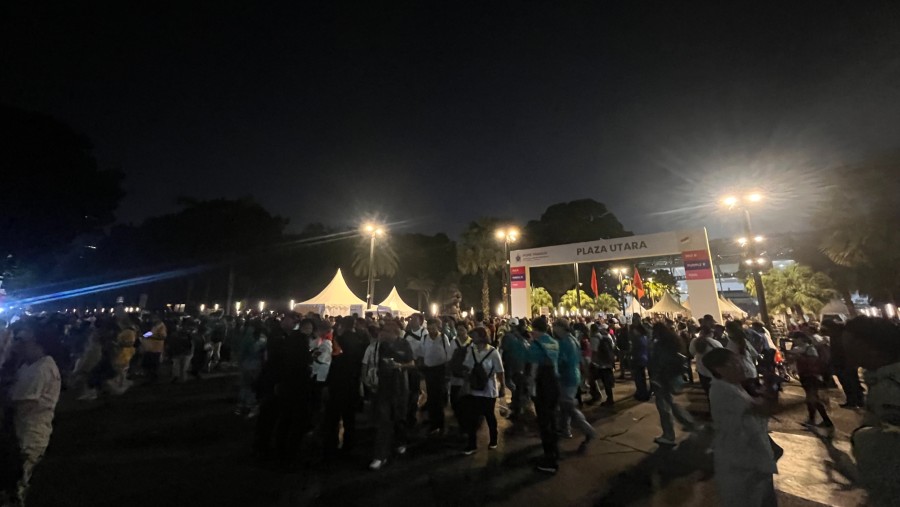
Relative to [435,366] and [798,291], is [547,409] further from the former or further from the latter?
[798,291]

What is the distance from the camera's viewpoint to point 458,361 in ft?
21.1

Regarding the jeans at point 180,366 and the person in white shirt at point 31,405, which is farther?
the jeans at point 180,366

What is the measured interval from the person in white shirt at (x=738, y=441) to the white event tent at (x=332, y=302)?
67.4 feet

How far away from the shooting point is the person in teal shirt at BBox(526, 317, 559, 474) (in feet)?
17.1

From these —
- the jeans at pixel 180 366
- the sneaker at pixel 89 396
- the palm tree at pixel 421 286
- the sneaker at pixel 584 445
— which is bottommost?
the sneaker at pixel 584 445

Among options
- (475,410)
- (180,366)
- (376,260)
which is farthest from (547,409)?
(376,260)

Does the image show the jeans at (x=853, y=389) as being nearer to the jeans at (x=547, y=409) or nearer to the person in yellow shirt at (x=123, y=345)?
the jeans at (x=547, y=409)

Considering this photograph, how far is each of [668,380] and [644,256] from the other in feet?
56.2

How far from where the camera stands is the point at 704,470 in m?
5.16

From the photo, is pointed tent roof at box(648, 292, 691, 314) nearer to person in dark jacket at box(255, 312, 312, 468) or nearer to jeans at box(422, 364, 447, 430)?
jeans at box(422, 364, 447, 430)

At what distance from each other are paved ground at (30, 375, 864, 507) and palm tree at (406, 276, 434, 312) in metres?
43.5

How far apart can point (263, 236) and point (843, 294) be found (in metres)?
53.0

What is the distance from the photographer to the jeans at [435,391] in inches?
271

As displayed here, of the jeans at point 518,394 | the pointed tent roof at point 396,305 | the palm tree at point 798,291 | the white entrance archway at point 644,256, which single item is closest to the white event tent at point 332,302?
the pointed tent roof at point 396,305
